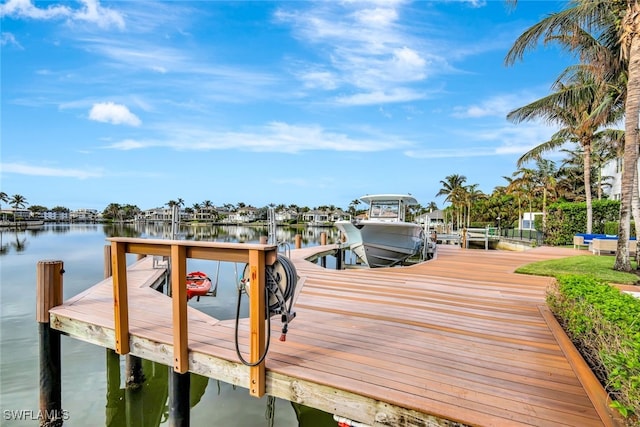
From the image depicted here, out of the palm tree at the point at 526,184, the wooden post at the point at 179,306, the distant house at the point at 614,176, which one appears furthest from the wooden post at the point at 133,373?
the palm tree at the point at 526,184

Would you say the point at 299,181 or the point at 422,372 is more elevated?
the point at 299,181

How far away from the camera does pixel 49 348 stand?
3934 mm

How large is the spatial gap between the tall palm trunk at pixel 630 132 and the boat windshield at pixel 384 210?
661cm

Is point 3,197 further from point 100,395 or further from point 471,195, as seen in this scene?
point 100,395

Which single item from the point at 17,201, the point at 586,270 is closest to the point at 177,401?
the point at 586,270

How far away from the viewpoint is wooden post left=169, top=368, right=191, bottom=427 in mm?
3029

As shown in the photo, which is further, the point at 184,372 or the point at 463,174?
the point at 463,174

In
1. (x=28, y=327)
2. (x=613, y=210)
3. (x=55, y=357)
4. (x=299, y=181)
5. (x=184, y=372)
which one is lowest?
(x=28, y=327)

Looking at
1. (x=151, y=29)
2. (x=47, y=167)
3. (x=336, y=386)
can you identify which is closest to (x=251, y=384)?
(x=336, y=386)

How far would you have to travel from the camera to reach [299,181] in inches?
1821

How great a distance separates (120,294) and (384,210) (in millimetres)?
10759

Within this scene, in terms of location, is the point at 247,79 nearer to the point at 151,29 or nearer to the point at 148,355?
the point at 151,29

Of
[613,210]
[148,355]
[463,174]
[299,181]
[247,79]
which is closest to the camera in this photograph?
[148,355]

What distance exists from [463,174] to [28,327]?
52.2 meters
